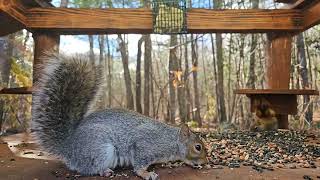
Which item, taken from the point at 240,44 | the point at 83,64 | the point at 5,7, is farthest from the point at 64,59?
the point at 240,44

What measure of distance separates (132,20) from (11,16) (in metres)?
1.16

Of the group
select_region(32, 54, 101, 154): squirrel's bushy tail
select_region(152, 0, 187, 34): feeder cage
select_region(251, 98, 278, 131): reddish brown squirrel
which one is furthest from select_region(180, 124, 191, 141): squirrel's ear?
select_region(251, 98, 278, 131): reddish brown squirrel

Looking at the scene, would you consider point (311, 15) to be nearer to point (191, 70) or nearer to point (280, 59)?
point (280, 59)

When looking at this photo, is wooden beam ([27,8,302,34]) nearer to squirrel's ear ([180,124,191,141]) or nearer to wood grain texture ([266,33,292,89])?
wood grain texture ([266,33,292,89])

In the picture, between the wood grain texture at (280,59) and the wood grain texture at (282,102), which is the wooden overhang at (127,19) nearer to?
the wood grain texture at (280,59)

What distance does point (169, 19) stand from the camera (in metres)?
3.95

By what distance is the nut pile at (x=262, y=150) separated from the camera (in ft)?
8.50

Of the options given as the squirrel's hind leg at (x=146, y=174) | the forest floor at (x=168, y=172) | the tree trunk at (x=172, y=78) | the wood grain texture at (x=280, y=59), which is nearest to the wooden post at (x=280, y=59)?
the wood grain texture at (x=280, y=59)

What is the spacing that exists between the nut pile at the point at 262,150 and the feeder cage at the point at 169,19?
1.15 metres

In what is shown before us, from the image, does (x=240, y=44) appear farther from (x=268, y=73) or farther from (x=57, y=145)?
(x=57, y=145)

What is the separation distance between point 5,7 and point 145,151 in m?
1.83

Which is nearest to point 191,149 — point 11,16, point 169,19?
point 169,19

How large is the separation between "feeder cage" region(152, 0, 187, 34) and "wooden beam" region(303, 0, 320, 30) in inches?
50.2

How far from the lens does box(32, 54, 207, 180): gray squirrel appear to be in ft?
7.54
